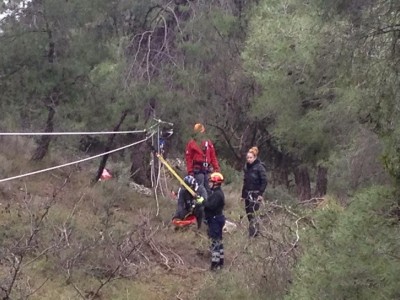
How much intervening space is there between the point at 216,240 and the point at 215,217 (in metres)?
0.28

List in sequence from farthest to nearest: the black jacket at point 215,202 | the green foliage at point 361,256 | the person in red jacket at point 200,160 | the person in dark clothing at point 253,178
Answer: the person in red jacket at point 200,160, the person in dark clothing at point 253,178, the black jacket at point 215,202, the green foliage at point 361,256

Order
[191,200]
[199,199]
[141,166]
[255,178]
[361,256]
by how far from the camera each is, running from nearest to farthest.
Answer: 1. [361,256]
2. [199,199]
3. [255,178]
4. [191,200]
5. [141,166]

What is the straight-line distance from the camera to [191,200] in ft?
35.2

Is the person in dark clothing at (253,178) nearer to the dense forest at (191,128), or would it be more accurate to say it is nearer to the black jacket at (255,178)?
the black jacket at (255,178)

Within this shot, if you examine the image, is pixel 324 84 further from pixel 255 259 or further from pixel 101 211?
pixel 255 259

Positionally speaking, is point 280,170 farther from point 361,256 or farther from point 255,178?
point 361,256

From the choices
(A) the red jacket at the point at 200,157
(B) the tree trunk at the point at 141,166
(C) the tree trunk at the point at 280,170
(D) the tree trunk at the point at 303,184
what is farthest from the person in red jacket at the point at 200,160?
(C) the tree trunk at the point at 280,170

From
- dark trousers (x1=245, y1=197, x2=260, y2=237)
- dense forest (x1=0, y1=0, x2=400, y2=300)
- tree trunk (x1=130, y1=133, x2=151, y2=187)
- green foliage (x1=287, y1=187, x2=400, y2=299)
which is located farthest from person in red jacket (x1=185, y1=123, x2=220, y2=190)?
green foliage (x1=287, y1=187, x2=400, y2=299)

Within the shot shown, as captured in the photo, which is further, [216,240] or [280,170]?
[280,170]

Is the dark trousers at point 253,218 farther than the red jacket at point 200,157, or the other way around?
the red jacket at point 200,157

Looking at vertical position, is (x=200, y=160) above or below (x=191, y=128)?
above

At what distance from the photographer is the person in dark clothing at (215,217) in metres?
9.47

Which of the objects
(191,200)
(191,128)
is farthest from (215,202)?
(191,128)

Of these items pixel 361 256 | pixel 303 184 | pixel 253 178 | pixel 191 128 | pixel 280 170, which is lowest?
pixel 280 170
